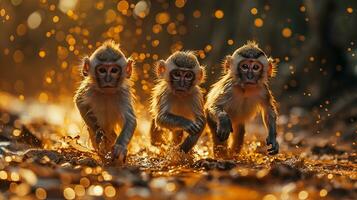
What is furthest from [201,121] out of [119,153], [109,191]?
[109,191]

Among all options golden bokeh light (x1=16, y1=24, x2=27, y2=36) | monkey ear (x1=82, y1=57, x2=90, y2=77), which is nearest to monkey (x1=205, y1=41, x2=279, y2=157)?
monkey ear (x1=82, y1=57, x2=90, y2=77)

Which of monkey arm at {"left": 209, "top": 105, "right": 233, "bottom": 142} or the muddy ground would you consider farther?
monkey arm at {"left": 209, "top": 105, "right": 233, "bottom": 142}

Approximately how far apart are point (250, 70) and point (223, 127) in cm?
91

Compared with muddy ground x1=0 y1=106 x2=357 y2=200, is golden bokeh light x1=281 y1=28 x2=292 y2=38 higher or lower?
higher

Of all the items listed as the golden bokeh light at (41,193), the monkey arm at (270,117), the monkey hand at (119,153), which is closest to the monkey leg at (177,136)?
the monkey arm at (270,117)

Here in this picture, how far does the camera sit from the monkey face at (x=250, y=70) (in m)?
10.2

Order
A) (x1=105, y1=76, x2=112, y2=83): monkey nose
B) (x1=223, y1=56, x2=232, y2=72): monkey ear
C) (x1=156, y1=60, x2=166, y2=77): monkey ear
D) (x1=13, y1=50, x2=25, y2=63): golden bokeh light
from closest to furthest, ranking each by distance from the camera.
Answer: (x1=105, y1=76, x2=112, y2=83): monkey nose < (x1=156, y1=60, x2=166, y2=77): monkey ear < (x1=223, y1=56, x2=232, y2=72): monkey ear < (x1=13, y1=50, x2=25, y2=63): golden bokeh light

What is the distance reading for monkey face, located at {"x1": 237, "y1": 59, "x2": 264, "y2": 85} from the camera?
1020 cm

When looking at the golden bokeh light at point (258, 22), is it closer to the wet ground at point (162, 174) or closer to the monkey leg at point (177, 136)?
the wet ground at point (162, 174)

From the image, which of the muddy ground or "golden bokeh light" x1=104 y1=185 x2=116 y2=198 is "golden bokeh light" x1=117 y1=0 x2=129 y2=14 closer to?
the muddy ground

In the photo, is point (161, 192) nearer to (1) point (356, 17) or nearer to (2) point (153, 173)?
(2) point (153, 173)

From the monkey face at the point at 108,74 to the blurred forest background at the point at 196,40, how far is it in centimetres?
608

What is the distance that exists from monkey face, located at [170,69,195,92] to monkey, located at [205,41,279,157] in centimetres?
53

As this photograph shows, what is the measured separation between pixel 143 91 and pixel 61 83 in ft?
11.4
